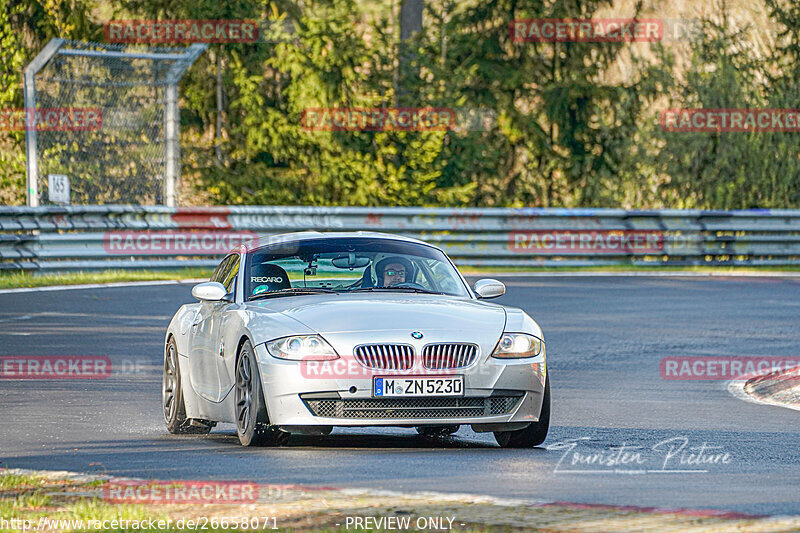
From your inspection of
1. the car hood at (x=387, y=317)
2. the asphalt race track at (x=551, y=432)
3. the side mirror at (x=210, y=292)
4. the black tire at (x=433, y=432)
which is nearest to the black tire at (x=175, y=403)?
the asphalt race track at (x=551, y=432)

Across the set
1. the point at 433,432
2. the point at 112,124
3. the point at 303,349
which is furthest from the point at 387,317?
the point at 112,124

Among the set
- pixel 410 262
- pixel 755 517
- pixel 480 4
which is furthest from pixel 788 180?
pixel 755 517

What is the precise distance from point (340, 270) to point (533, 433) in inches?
70.4

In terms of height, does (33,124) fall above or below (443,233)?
above

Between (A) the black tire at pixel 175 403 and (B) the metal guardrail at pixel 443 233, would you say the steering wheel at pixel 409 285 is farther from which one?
(B) the metal guardrail at pixel 443 233

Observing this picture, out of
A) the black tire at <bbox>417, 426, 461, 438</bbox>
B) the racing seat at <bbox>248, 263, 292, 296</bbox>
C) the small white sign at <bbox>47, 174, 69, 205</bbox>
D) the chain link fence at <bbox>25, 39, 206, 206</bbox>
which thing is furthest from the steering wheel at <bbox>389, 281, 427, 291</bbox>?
the chain link fence at <bbox>25, 39, 206, 206</bbox>

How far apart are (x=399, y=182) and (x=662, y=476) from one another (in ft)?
87.5

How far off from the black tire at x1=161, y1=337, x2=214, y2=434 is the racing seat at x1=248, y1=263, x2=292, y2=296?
3.30 ft

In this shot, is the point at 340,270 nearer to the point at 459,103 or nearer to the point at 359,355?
the point at 359,355

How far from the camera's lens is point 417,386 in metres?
9.61

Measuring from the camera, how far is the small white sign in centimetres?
2562

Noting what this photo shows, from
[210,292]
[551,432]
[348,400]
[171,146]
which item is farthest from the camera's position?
[171,146]

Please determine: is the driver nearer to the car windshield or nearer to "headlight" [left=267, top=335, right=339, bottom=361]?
the car windshield

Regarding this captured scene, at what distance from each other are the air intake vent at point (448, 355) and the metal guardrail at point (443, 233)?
1635 centimetres
